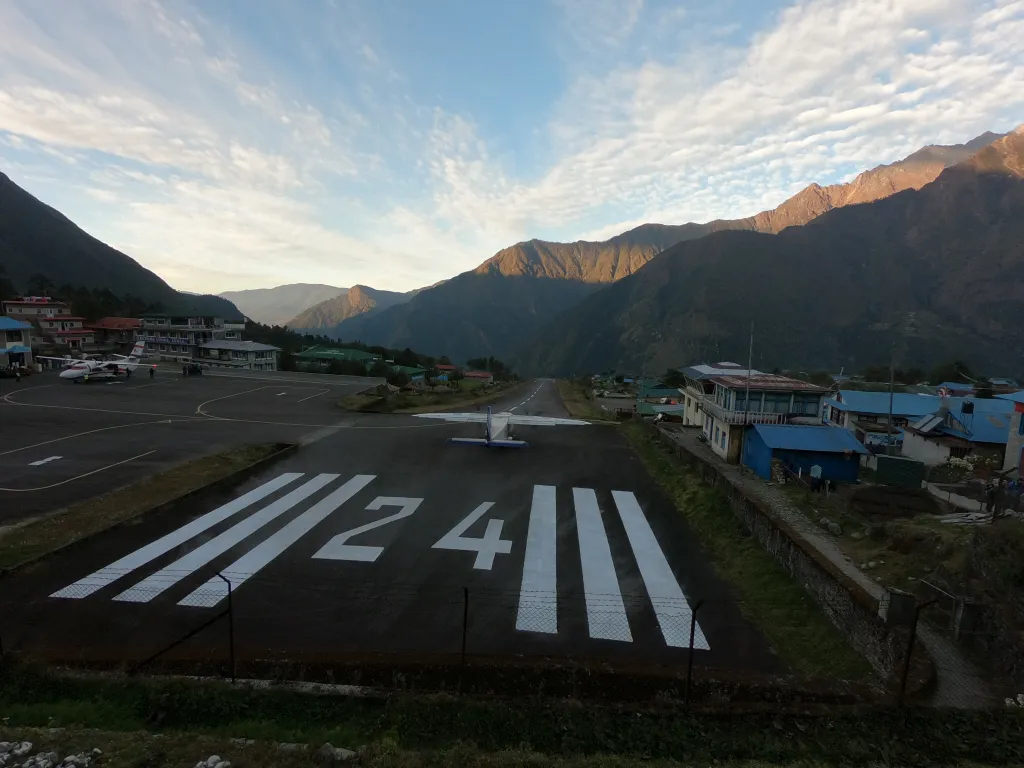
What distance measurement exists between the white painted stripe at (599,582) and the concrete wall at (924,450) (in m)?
24.0

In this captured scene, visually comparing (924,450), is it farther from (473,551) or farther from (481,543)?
(473,551)

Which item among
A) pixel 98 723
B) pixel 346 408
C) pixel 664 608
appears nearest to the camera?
pixel 98 723

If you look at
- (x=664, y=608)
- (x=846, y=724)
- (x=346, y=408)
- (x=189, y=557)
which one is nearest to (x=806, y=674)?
(x=846, y=724)

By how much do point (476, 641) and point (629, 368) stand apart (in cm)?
18229

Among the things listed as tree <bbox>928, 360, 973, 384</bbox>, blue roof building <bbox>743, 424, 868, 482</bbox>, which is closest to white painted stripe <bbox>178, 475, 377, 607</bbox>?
blue roof building <bbox>743, 424, 868, 482</bbox>

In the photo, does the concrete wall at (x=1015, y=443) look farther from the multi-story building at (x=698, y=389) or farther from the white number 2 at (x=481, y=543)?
the white number 2 at (x=481, y=543)

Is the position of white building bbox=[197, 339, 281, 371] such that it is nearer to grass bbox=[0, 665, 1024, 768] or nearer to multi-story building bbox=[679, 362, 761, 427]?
multi-story building bbox=[679, 362, 761, 427]

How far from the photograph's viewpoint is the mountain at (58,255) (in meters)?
153

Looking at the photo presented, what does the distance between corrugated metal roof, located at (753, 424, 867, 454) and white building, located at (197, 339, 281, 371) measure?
7307 cm

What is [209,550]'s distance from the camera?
1498 cm

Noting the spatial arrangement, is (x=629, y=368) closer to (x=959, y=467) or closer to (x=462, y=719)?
(x=959, y=467)

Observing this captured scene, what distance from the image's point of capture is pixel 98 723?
7965mm

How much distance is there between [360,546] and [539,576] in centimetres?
590

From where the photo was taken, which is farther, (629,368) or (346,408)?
(629,368)
